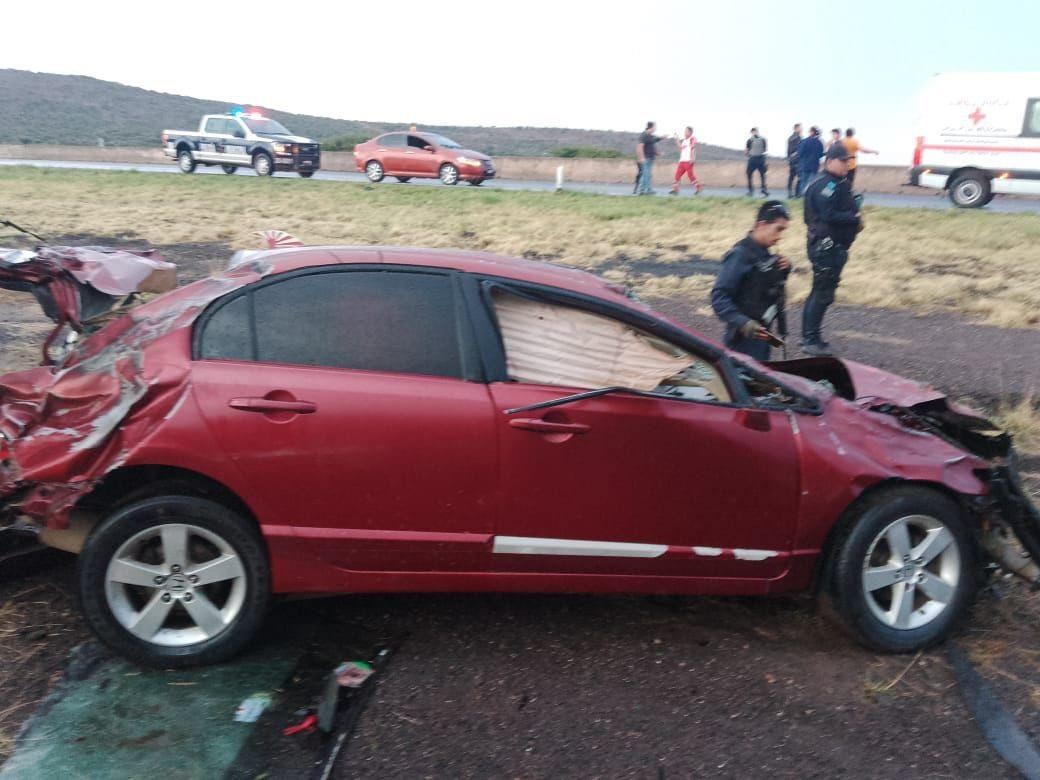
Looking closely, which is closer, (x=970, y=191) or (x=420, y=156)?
(x=970, y=191)

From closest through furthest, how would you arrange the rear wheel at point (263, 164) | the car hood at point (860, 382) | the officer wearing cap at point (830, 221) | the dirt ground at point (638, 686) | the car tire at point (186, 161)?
1. the dirt ground at point (638, 686)
2. the car hood at point (860, 382)
3. the officer wearing cap at point (830, 221)
4. the rear wheel at point (263, 164)
5. the car tire at point (186, 161)

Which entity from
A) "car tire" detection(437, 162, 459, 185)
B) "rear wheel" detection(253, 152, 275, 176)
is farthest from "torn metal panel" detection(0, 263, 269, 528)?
"rear wheel" detection(253, 152, 275, 176)

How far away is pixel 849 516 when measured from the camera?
13.6 feet

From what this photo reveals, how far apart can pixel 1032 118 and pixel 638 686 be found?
21184mm

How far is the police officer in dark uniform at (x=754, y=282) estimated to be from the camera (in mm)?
6168

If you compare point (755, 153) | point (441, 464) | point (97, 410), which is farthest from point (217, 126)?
point (441, 464)

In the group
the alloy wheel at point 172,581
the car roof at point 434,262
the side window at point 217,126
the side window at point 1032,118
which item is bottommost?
the alloy wheel at point 172,581

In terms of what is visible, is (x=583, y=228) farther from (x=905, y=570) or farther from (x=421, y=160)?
(x=421, y=160)

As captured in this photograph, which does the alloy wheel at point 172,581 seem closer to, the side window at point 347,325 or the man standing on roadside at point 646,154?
the side window at point 347,325

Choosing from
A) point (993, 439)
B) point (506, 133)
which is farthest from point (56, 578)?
point (506, 133)

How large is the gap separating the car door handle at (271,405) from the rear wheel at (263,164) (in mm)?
28230

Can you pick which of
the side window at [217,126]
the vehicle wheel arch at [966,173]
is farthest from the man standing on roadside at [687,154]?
the side window at [217,126]

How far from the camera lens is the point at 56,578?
4586 mm

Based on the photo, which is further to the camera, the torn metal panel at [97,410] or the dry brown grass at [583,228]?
the dry brown grass at [583,228]
